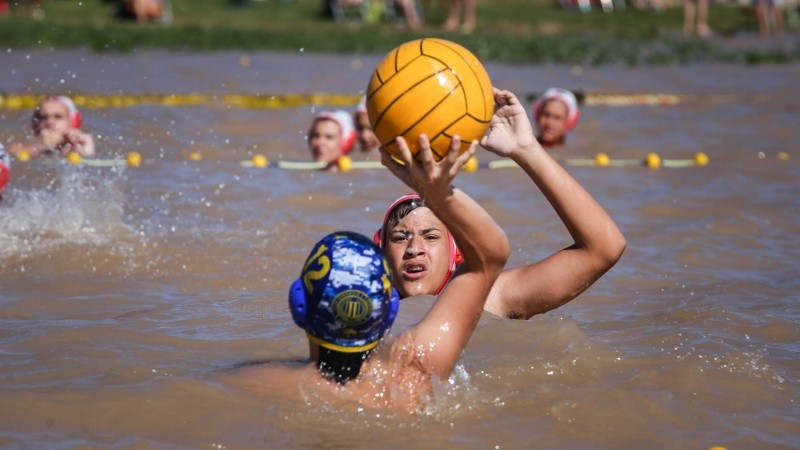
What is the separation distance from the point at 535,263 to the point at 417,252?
1.74ft

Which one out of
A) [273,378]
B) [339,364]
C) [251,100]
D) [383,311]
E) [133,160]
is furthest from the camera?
[251,100]

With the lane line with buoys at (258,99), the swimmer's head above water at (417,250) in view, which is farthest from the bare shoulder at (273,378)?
the lane line with buoys at (258,99)

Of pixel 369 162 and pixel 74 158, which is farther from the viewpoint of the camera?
pixel 369 162

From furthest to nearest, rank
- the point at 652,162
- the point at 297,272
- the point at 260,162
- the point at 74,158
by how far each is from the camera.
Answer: the point at 652,162 < the point at 260,162 < the point at 74,158 < the point at 297,272

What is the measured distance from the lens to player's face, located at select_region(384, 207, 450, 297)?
4973mm

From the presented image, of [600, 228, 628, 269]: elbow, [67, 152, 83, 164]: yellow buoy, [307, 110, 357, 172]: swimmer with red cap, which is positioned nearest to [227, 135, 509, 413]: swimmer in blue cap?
[600, 228, 628, 269]: elbow

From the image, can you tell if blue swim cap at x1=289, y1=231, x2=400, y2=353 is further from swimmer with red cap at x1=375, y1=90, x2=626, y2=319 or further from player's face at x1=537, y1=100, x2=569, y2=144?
player's face at x1=537, y1=100, x2=569, y2=144

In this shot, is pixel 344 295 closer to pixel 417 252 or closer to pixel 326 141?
pixel 417 252

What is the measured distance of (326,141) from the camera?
35.6 feet

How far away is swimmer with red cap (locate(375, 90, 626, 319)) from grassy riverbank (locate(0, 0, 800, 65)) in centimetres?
1321

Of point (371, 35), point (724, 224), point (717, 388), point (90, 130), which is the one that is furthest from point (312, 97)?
point (717, 388)

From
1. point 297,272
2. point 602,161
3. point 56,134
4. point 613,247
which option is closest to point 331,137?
point 56,134

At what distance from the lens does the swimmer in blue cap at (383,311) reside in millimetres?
3686

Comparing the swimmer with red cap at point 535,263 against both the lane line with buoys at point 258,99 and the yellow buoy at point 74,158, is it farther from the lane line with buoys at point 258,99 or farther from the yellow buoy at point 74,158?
the lane line with buoys at point 258,99
